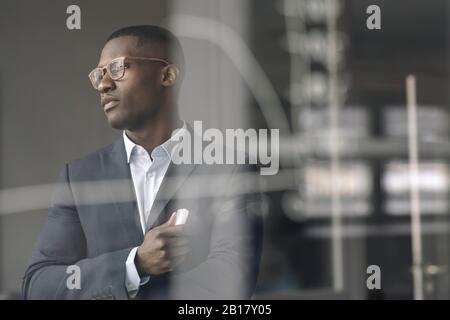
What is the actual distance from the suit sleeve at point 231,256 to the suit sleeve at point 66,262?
0.88 ft

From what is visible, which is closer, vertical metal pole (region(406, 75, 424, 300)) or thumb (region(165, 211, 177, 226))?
thumb (region(165, 211, 177, 226))

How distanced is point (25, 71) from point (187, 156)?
78 cm

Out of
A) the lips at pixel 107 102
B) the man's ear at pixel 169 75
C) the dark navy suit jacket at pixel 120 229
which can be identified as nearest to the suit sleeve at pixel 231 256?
the dark navy suit jacket at pixel 120 229

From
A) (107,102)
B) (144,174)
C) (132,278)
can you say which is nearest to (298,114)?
(144,174)

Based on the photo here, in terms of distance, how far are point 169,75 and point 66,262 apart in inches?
35.9

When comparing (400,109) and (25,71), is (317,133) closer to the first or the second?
(400,109)

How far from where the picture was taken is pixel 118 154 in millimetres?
3191

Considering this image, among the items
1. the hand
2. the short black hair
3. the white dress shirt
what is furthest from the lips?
the hand

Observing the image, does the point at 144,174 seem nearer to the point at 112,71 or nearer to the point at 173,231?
the point at 173,231

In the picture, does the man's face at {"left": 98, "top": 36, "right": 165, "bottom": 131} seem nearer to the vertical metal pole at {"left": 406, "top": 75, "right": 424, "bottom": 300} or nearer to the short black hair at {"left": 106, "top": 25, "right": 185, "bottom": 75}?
the short black hair at {"left": 106, "top": 25, "right": 185, "bottom": 75}

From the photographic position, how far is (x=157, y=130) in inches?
126

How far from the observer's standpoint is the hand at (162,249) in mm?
3150

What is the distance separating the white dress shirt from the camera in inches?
124
